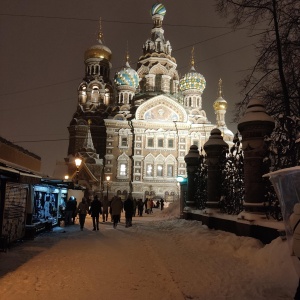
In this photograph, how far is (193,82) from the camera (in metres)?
50.5

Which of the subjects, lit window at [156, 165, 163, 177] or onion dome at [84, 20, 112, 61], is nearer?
lit window at [156, 165, 163, 177]

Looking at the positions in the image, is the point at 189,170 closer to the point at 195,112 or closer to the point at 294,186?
the point at 294,186

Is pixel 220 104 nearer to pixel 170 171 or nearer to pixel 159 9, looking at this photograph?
pixel 170 171

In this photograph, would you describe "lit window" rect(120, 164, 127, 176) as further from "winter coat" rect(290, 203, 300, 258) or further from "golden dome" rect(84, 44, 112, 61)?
"winter coat" rect(290, 203, 300, 258)

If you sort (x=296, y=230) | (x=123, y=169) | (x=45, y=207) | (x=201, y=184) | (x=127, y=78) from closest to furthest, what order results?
(x=296, y=230) < (x=45, y=207) < (x=201, y=184) < (x=123, y=169) < (x=127, y=78)

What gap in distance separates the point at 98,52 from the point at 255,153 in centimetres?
4545

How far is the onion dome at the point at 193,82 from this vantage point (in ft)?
165

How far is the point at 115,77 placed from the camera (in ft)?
164

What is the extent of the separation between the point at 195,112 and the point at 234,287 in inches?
1749

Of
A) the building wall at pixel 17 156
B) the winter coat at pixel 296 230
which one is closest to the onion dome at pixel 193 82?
the building wall at pixel 17 156

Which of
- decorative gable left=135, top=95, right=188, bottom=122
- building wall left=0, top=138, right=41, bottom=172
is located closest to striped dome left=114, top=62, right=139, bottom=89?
decorative gable left=135, top=95, right=188, bottom=122

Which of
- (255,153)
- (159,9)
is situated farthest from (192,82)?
(255,153)

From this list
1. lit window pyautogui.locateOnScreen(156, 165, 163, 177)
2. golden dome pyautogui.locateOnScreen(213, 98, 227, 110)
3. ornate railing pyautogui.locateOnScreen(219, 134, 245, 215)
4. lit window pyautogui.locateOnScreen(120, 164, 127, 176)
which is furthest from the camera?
golden dome pyautogui.locateOnScreen(213, 98, 227, 110)

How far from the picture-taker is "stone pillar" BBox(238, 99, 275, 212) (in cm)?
792
